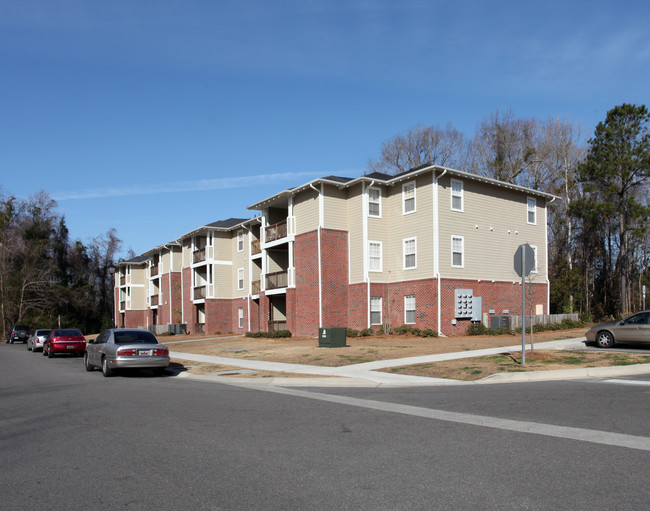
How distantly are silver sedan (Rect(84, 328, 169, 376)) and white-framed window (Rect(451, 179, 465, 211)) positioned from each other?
18037 millimetres

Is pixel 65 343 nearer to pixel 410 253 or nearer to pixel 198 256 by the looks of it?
pixel 410 253

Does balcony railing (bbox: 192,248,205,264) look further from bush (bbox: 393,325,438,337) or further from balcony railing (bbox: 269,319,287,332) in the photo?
bush (bbox: 393,325,438,337)

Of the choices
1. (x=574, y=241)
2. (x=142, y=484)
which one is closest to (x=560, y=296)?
(x=574, y=241)

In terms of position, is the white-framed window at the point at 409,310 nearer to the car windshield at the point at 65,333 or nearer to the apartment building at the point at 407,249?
the apartment building at the point at 407,249

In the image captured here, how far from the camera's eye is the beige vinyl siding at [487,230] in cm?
2973

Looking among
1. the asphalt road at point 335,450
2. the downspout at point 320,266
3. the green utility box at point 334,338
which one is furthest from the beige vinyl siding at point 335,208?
the asphalt road at point 335,450

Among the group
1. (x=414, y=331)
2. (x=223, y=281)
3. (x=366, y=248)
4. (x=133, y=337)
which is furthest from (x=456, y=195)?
(x=223, y=281)

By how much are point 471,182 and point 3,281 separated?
179 ft

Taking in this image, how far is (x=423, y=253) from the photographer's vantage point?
2991 cm

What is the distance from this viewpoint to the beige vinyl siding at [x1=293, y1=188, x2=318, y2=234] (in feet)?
107

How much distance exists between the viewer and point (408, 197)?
1228 inches

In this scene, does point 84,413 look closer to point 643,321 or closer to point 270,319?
point 643,321

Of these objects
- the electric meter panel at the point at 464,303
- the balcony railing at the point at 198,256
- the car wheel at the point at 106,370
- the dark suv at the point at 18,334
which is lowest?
the dark suv at the point at 18,334

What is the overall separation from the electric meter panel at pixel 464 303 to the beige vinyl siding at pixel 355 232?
17.3 ft
